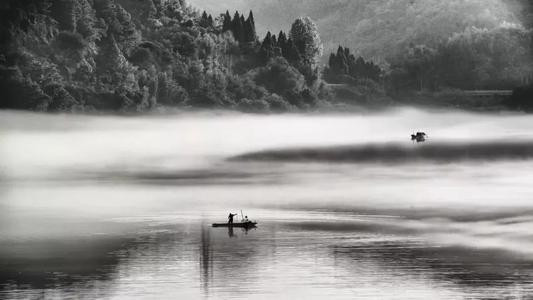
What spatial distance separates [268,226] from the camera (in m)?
72.6

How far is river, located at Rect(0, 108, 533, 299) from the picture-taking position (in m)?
54.9

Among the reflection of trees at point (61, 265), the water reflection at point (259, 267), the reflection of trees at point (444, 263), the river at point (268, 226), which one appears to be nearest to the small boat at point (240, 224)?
the river at point (268, 226)

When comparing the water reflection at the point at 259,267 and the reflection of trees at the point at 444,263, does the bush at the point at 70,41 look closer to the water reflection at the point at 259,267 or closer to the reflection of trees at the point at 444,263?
the water reflection at the point at 259,267

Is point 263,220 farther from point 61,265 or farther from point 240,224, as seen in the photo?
point 61,265

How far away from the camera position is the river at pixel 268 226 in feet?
180

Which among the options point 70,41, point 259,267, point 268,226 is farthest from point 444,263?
point 70,41

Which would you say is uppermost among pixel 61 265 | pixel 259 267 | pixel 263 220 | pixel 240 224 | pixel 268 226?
pixel 263 220

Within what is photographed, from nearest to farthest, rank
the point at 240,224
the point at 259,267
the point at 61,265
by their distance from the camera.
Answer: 1. the point at 259,267
2. the point at 61,265
3. the point at 240,224

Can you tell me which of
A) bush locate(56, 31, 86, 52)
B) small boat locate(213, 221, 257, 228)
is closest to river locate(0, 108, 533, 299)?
small boat locate(213, 221, 257, 228)

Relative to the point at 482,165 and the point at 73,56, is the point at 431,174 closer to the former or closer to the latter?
the point at 482,165

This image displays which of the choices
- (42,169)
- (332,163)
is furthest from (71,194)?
(332,163)

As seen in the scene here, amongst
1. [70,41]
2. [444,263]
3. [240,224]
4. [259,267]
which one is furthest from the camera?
[70,41]

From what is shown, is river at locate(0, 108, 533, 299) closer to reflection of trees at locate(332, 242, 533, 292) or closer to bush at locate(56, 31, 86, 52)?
reflection of trees at locate(332, 242, 533, 292)

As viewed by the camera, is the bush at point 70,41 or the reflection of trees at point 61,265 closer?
the reflection of trees at point 61,265
